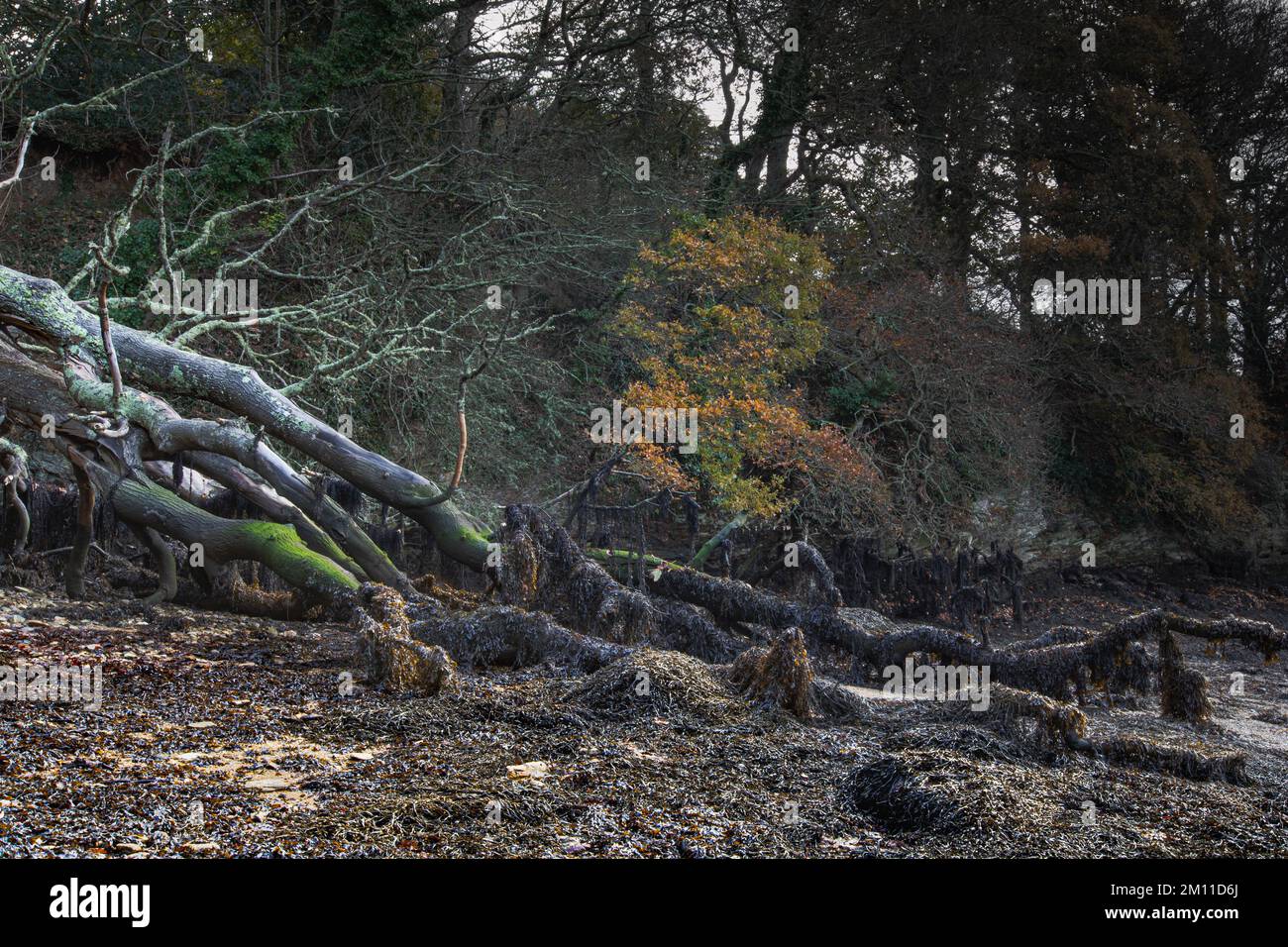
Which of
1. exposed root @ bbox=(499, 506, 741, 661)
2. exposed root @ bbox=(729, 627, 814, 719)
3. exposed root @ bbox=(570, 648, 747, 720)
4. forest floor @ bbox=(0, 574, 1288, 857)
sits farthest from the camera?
exposed root @ bbox=(499, 506, 741, 661)

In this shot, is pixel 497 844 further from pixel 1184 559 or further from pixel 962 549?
pixel 1184 559

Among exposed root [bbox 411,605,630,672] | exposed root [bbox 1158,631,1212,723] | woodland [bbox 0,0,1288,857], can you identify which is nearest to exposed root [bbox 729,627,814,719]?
woodland [bbox 0,0,1288,857]

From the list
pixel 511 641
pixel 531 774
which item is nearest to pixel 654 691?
pixel 531 774

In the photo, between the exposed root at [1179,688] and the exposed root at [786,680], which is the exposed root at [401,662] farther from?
the exposed root at [1179,688]

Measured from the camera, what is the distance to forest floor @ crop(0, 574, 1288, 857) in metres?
3.86

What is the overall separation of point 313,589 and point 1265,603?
15802 mm

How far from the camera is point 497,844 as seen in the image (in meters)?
3.80

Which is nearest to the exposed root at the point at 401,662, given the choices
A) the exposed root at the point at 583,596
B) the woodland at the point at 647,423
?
the woodland at the point at 647,423

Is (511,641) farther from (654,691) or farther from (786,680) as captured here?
(786,680)

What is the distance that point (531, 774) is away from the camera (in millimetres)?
4703

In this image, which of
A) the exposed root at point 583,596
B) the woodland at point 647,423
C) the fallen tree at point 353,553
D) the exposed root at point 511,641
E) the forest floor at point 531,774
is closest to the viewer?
the forest floor at point 531,774

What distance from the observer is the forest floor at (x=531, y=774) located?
3863 mm

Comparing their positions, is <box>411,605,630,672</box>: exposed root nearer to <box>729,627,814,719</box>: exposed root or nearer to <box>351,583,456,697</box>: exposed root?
<box>351,583,456,697</box>: exposed root
